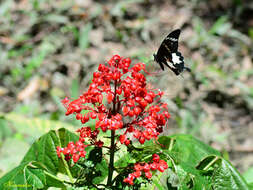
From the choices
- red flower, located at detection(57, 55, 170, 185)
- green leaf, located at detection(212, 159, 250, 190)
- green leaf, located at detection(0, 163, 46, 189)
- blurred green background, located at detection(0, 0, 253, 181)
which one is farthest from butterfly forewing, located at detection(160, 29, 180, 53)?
blurred green background, located at detection(0, 0, 253, 181)

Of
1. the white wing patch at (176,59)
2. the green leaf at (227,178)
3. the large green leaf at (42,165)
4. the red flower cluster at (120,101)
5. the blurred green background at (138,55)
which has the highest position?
the blurred green background at (138,55)

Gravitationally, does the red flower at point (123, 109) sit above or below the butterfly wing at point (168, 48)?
below

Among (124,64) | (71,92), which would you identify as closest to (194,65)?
(71,92)

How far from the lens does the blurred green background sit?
5.26 m

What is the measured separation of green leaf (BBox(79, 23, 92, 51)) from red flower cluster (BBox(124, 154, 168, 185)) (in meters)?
4.51

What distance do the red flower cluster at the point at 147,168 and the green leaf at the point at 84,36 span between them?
14.8 ft

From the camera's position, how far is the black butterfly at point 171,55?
2.33m

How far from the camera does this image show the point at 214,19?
690 cm

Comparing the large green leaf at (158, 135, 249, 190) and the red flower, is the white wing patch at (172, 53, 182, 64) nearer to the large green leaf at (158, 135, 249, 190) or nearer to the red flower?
the red flower

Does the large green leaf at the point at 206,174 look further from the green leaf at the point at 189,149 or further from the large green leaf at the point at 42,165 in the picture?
the large green leaf at the point at 42,165

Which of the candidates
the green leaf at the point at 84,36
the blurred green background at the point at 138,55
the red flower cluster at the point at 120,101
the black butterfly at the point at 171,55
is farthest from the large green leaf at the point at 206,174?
the green leaf at the point at 84,36

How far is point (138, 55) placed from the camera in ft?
19.2

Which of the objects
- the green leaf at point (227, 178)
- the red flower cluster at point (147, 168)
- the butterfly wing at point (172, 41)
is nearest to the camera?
the red flower cluster at point (147, 168)

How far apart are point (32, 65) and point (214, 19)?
404cm
